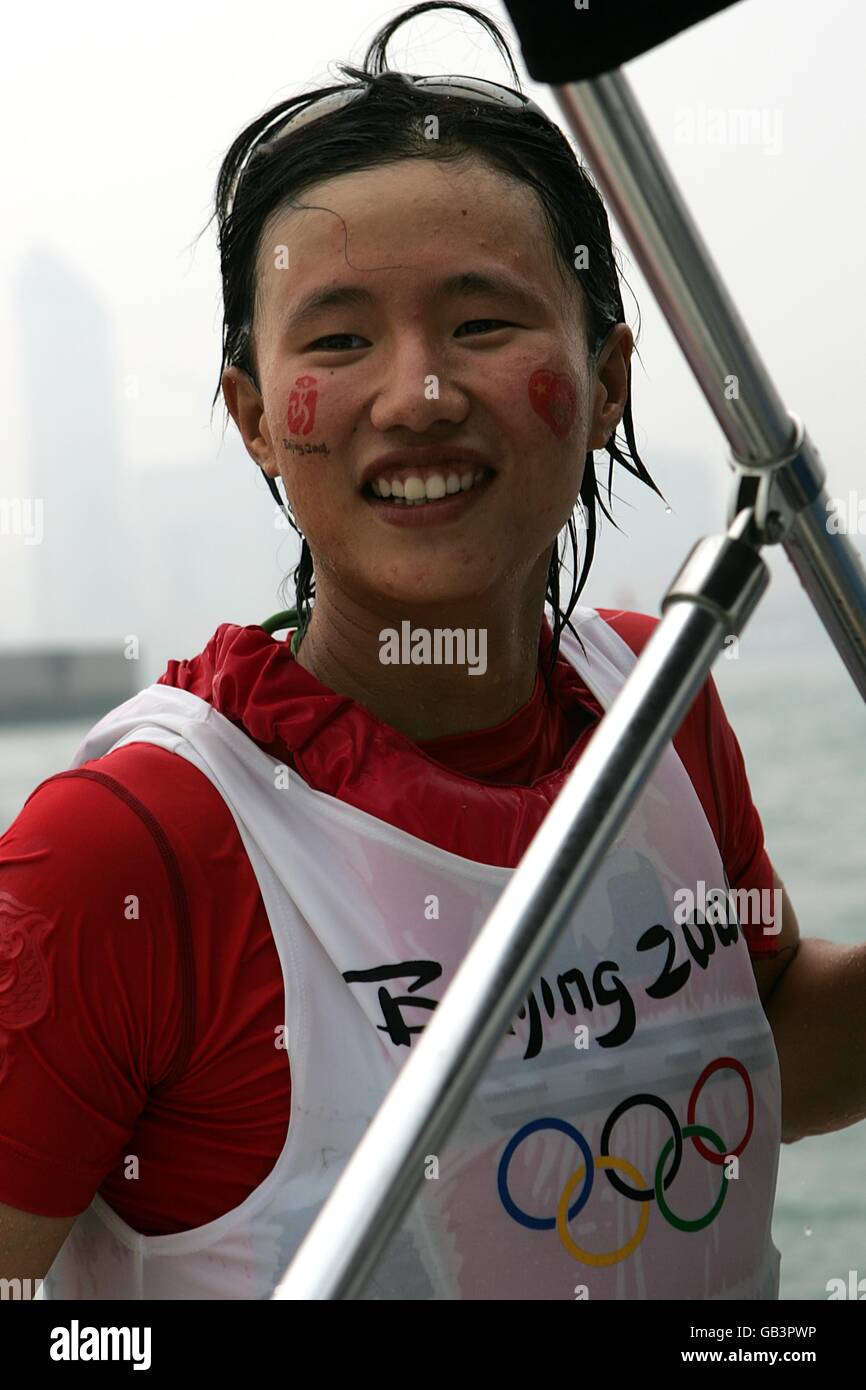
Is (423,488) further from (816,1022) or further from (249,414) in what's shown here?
(816,1022)

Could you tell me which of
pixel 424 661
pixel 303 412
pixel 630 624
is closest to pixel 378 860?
pixel 424 661

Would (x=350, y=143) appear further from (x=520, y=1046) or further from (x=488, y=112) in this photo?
(x=520, y=1046)

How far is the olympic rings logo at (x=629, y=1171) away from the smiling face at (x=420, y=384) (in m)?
0.29

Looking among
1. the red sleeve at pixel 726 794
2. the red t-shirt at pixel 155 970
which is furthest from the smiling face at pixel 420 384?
the red sleeve at pixel 726 794

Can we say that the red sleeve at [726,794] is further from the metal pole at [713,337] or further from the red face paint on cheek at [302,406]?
the metal pole at [713,337]

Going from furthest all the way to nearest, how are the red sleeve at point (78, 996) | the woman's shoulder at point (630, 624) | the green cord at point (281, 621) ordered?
1. the woman's shoulder at point (630, 624)
2. the green cord at point (281, 621)
3. the red sleeve at point (78, 996)

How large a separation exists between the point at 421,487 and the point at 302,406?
7cm

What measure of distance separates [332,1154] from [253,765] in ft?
0.65

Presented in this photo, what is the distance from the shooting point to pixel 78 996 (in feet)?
2.38

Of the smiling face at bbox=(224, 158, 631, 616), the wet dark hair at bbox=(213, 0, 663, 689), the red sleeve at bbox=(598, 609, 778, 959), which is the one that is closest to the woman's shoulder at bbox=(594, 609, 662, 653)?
the red sleeve at bbox=(598, 609, 778, 959)

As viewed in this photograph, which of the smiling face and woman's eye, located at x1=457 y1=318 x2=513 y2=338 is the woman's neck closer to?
the smiling face

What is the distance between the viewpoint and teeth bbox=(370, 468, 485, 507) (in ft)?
2.52

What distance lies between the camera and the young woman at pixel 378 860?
74cm

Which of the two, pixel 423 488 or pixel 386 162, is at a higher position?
pixel 386 162
